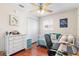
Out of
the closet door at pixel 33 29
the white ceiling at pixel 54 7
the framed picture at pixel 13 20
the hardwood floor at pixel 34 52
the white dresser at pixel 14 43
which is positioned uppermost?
the white ceiling at pixel 54 7

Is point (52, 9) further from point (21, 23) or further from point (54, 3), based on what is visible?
point (21, 23)

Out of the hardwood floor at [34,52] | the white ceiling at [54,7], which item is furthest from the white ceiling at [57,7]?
the hardwood floor at [34,52]

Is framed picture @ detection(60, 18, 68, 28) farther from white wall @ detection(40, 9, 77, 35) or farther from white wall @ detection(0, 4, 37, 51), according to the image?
white wall @ detection(0, 4, 37, 51)

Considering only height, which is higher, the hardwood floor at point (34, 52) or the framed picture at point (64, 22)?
the framed picture at point (64, 22)

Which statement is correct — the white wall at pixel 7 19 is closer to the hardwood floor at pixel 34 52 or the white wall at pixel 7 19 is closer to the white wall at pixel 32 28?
the white wall at pixel 32 28

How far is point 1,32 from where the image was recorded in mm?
1696

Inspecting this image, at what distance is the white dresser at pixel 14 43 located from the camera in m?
1.66

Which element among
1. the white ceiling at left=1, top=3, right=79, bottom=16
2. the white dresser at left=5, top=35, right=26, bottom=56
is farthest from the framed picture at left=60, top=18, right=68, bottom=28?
the white dresser at left=5, top=35, right=26, bottom=56

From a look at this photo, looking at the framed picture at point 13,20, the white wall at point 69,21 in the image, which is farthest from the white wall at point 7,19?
the white wall at point 69,21

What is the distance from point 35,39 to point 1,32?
2.26ft

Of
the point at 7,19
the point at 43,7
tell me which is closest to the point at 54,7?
the point at 43,7

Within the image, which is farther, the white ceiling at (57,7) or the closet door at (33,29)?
the closet door at (33,29)

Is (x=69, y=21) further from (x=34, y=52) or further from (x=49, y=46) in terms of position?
(x=34, y=52)

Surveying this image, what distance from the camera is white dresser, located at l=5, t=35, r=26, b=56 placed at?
1658mm
